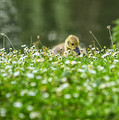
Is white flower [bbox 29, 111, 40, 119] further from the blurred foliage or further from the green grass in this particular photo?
the blurred foliage

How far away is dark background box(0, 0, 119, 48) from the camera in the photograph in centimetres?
1520

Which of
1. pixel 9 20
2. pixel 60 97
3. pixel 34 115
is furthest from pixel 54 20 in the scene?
pixel 34 115

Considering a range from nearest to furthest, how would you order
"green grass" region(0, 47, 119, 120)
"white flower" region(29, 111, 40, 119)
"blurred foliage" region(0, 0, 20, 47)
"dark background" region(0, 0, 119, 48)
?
1. "white flower" region(29, 111, 40, 119)
2. "green grass" region(0, 47, 119, 120)
3. "dark background" region(0, 0, 119, 48)
4. "blurred foliage" region(0, 0, 20, 47)

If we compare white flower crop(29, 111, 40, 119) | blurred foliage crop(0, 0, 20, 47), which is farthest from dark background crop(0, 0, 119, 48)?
white flower crop(29, 111, 40, 119)

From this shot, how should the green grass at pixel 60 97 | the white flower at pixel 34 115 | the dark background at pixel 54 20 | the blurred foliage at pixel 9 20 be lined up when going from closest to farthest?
the white flower at pixel 34 115 < the green grass at pixel 60 97 < the dark background at pixel 54 20 < the blurred foliage at pixel 9 20

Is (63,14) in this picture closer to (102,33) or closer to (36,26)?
(36,26)

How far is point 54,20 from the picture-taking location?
21.1 m

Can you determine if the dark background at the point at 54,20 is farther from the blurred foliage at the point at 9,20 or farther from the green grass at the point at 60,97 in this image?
the green grass at the point at 60,97

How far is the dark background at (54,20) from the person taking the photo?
599 inches

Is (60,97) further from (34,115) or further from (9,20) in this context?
(9,20)

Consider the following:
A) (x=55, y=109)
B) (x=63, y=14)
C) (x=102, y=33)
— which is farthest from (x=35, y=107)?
(x=63, y=14)

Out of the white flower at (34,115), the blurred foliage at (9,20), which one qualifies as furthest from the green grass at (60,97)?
the blurred foliage at (9,20)

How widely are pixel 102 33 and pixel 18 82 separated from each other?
11.4 meters

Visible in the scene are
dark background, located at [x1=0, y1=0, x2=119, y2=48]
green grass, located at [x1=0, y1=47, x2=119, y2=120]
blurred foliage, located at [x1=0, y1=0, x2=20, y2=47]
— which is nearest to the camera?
green grass, located at [x1=0, y1=47, x2=119, y2=120]
